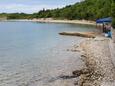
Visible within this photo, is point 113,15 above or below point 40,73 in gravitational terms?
above

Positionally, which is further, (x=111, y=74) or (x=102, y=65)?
(x=102, y=65)

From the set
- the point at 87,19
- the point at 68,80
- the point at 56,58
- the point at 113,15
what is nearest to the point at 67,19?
the point at 87,19

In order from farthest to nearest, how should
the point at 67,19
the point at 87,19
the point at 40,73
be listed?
the point at 67,19 < the point at 87,19 < the point at 40,73

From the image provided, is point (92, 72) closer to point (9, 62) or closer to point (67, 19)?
point (9, 62)

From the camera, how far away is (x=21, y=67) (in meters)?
26.1

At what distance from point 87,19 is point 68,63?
106 meters

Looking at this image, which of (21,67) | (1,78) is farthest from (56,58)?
(1,78)

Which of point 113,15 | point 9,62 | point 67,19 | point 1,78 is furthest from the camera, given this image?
point 67,19

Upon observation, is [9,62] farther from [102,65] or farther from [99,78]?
[99,78]

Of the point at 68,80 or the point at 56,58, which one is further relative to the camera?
the point at 56,58

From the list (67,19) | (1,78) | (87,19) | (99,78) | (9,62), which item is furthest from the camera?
(67,19)

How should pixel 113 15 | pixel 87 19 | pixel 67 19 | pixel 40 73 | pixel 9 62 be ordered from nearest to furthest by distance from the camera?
pixel 40 73 < pixel 9 62 < pixel 113 15 < pixel 87 19 < pixel 67 19

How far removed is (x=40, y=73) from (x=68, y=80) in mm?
3479

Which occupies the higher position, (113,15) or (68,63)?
(113,15)
